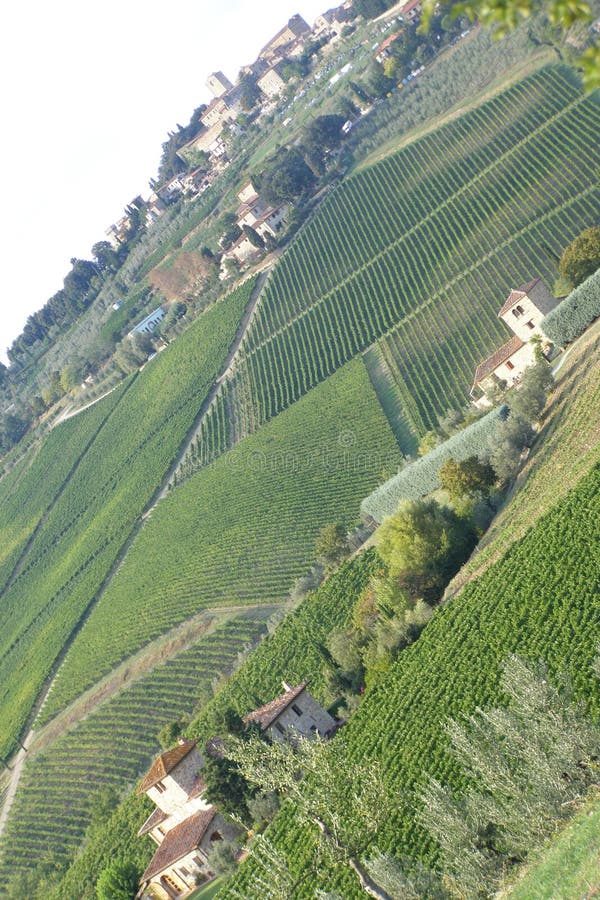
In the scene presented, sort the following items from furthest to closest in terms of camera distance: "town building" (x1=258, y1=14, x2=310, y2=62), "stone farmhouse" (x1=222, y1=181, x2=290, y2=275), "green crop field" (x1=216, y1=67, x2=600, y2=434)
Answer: "town building" (x1=258, y1=14, x2=310, y2=62)
"stone farmhouse" (x1=222, y1=181, x2=290, y2=275)
"green crop field" (x1=216, y1=67, x2=600, y2=434)

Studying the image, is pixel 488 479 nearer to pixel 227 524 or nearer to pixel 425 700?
pixel 425 700

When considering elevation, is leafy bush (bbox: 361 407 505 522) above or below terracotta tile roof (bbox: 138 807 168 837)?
above

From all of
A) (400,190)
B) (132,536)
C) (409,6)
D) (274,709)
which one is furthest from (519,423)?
(409,6)

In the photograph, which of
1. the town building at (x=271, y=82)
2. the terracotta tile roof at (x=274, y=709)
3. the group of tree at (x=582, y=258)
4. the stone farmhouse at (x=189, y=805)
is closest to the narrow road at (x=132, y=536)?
the stone farmhouse at (x=189, y=805)

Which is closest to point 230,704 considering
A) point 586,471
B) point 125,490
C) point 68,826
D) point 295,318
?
point 68,826

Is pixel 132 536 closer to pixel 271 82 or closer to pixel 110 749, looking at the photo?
pixel 110 749

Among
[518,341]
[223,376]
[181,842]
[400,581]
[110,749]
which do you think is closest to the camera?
[181,842]

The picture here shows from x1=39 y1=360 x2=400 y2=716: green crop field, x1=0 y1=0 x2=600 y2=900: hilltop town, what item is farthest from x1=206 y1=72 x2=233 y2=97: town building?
x1=39 y1=360 x2=400 y2=716: green crop field
